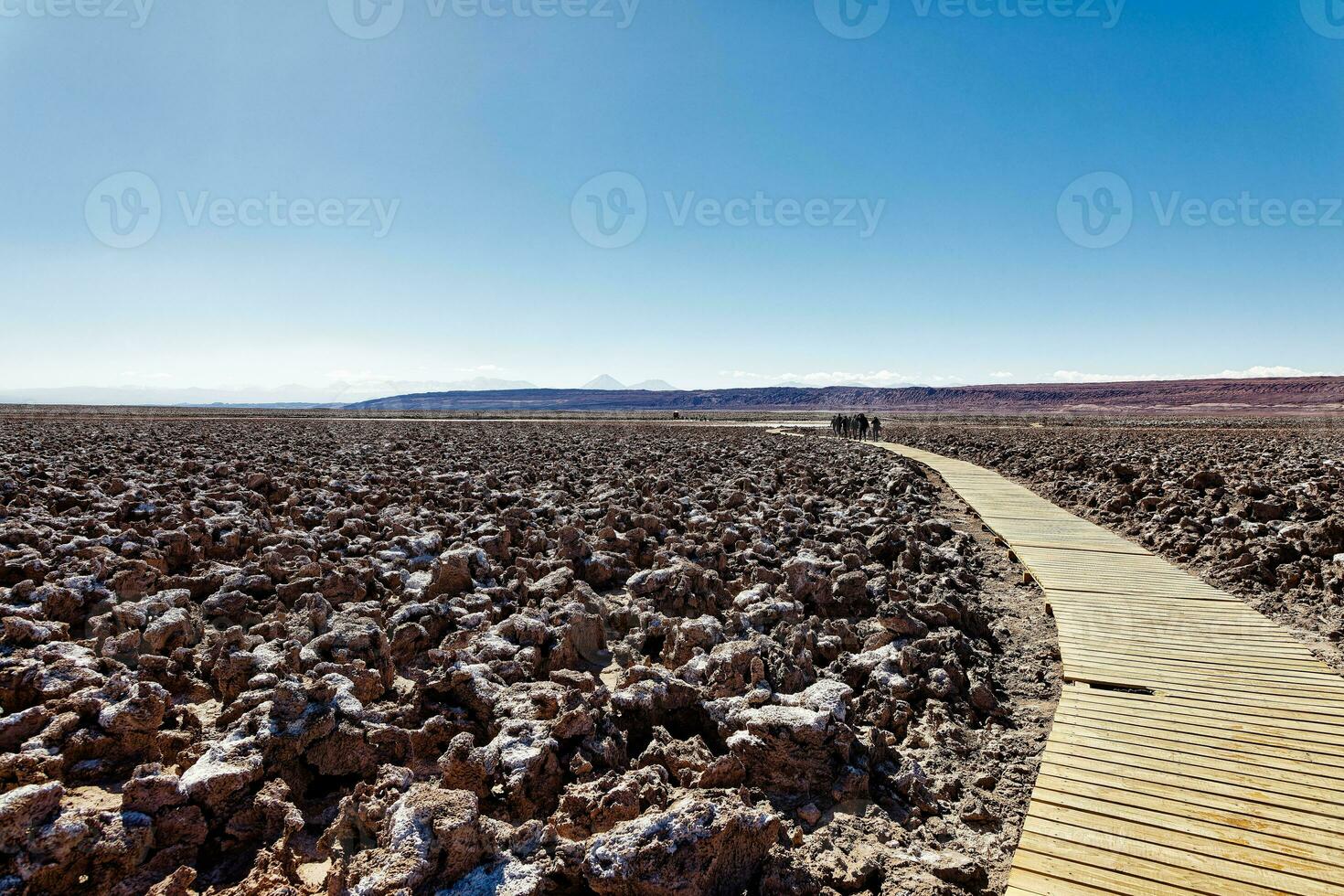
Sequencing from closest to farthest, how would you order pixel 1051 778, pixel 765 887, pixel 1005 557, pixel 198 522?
pixel 765 887 → pixel 1051 778 → pixel 198 522 → pixel 1005 557

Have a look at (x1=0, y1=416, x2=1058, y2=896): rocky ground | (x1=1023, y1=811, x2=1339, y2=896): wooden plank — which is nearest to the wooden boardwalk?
(x1=1023, y1=811, x2=1339, y2=896): wooden plank

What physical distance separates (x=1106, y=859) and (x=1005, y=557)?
666 centimetres

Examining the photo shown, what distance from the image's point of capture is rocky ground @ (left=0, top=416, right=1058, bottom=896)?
254 cm

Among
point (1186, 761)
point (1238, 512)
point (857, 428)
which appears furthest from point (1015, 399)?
point (1186, 761)

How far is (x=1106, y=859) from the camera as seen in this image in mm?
2732

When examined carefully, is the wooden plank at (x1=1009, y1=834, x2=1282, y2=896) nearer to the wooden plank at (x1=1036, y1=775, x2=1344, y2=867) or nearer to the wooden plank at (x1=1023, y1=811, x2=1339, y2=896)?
the wooden plank at (x1=1023, y1=811, x2=1339, y2=896)

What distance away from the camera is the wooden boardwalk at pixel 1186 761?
8.80ft

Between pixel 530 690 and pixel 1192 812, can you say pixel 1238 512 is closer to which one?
pixel 1192 812

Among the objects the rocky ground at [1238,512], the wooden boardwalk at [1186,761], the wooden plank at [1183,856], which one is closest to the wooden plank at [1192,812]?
the wooden boardwalk at [1186,761]

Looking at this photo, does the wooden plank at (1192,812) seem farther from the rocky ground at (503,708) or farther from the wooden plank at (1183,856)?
the rocky ground at (503,708)

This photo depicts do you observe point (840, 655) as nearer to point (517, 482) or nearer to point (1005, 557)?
point (1005, 557)

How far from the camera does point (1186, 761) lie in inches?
135

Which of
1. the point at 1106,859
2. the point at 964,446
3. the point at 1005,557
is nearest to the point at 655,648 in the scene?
the point at 1106,859

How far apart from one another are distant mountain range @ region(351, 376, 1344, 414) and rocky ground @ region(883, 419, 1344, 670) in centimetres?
8352
